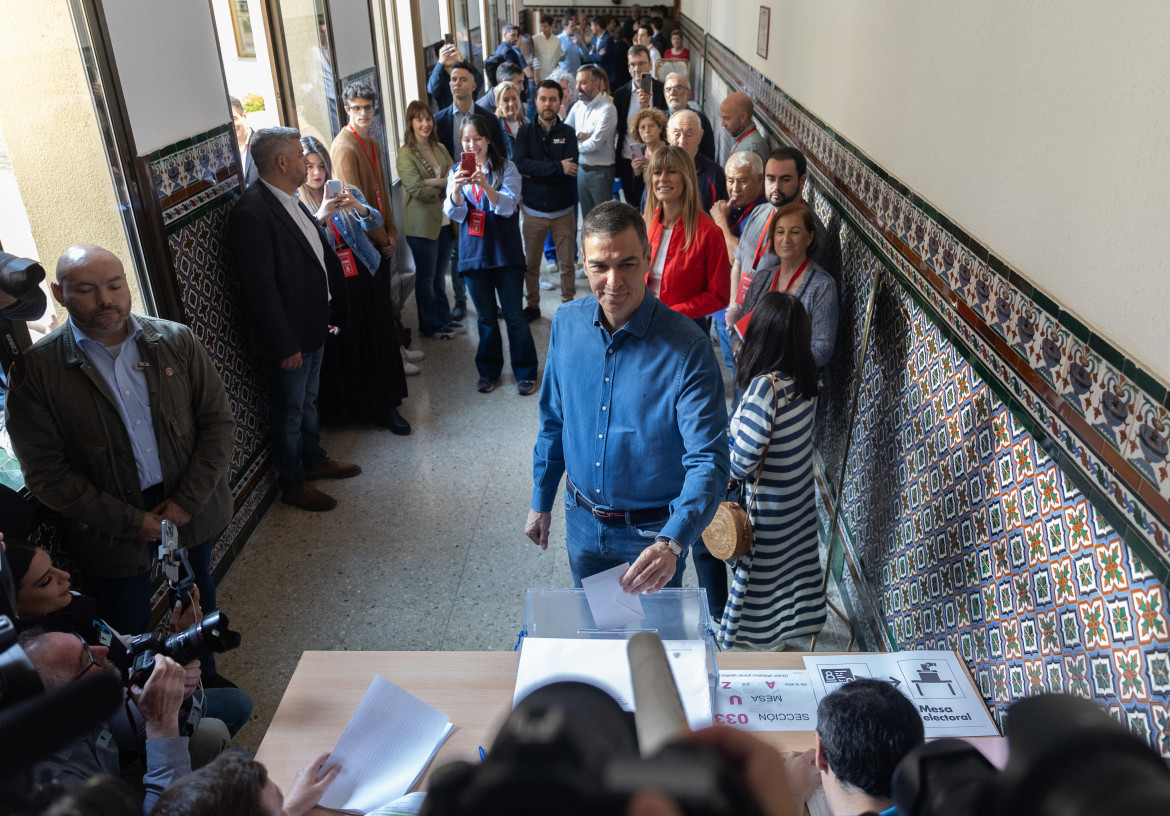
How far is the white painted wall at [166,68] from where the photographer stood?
2.96m

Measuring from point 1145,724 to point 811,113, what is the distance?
3558mm

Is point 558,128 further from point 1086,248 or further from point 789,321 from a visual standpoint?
point 1086,248

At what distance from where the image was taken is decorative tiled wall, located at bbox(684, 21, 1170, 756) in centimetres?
142

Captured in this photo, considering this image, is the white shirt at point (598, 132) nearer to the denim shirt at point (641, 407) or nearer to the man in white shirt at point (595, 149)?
the man in white shirt at point (595, 149)

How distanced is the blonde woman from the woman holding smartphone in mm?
255

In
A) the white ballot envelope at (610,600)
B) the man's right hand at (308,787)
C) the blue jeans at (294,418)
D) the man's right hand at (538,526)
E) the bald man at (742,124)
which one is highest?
the bald man at (742,124)

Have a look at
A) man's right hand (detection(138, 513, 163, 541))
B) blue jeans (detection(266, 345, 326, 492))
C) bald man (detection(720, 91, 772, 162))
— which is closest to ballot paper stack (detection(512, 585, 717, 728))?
man's right hand (detection(138, 513, 163, 541))

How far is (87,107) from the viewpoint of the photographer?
9.34 ft

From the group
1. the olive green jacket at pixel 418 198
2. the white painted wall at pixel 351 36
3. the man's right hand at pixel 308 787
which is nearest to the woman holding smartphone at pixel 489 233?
the olive green jacket at pixel 418 198

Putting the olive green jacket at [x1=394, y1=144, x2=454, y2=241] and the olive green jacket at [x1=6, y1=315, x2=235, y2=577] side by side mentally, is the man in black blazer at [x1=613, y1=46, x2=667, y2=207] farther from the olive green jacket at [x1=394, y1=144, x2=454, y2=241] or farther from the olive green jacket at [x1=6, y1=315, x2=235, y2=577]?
the olive green jacket at [x1=6, y1=315, x2=235, y2=577]

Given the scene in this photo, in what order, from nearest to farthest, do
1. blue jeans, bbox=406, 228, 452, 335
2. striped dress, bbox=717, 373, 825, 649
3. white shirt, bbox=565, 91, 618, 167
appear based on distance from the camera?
striped dress, bbox=717, 373, 825, 649
blue jeans, bbox=406, 228, 452, 335
white shirt, bbox=565, 91, 618, 167

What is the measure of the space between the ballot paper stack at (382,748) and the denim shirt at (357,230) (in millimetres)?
2842

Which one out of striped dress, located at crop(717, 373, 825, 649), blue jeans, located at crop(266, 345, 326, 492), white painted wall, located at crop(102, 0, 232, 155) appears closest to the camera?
striped dress, located at crop(717, 373, 825, 649)

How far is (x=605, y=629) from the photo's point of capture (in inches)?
76.5
